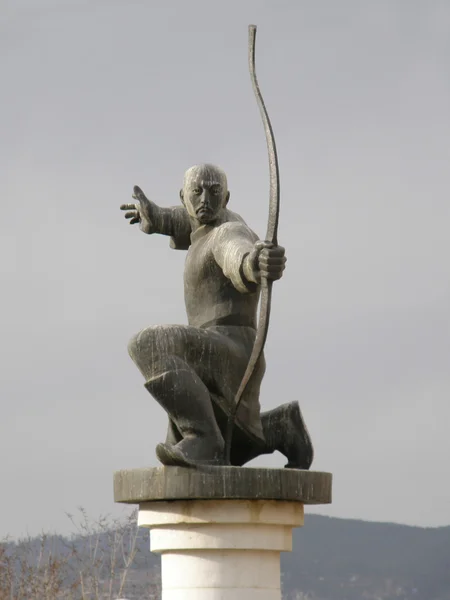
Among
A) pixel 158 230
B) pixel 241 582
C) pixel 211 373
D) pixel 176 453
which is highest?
pixel 158 230

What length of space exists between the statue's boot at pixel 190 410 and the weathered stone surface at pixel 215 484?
0.61 feet

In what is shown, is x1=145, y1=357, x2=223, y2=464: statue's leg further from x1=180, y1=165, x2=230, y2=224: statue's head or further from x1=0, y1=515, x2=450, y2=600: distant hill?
x1=0, y1=515, x2=450, y2=600: distant hill

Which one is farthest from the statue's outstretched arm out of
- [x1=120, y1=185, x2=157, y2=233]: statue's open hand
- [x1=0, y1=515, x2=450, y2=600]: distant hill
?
[x1=0, y1=515, x2=450, y2=600]: distant hill

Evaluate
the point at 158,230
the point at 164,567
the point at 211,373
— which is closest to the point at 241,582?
the point at 164,567

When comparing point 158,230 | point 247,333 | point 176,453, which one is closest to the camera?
point 176,453

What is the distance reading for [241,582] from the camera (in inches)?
323

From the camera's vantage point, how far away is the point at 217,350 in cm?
854

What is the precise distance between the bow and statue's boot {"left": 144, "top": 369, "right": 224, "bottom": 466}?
0.63 ft

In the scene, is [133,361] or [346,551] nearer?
[133,361]

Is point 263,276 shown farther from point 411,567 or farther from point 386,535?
point 386,535

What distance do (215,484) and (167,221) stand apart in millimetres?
1998

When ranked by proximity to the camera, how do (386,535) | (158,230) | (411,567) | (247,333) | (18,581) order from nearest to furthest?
(247,333)
(158,230)
(18,581)
(411,567)
(386,535)

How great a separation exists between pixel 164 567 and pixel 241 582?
0.48 m

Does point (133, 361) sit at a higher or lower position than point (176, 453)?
higher
